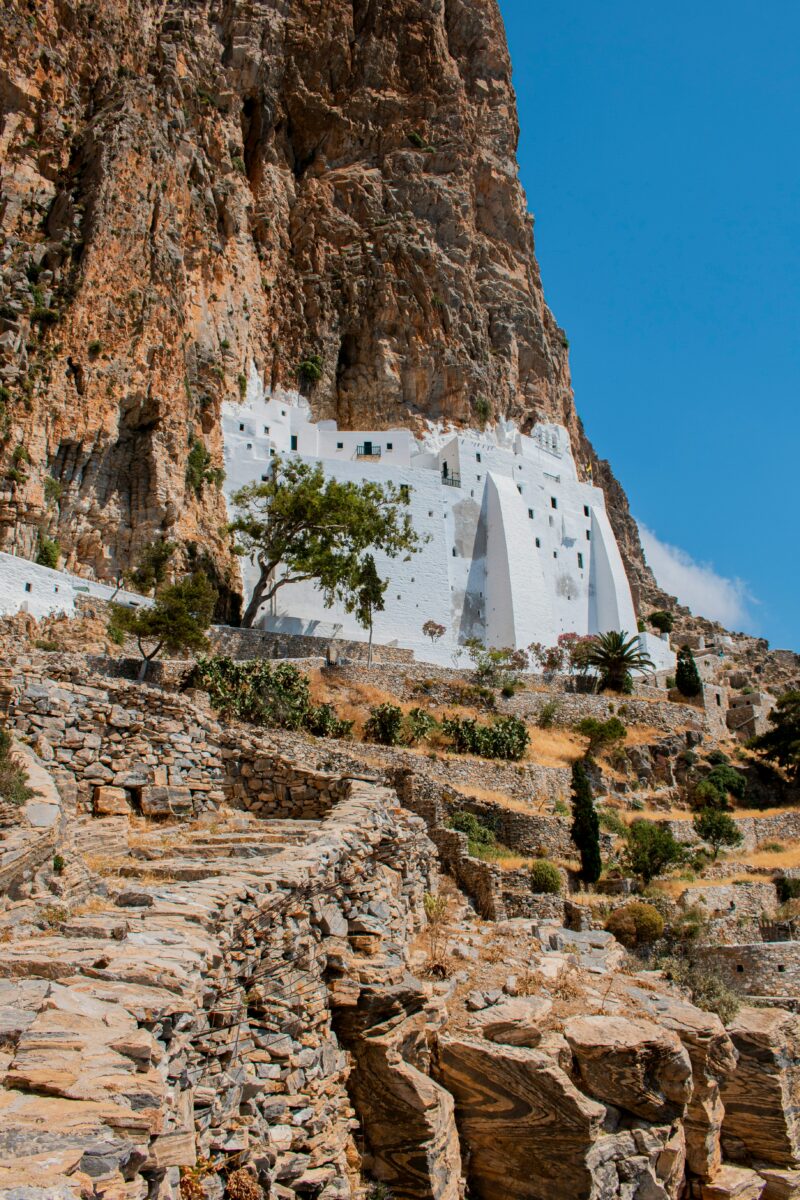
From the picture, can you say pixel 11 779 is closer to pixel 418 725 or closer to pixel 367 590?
pixel 418 725

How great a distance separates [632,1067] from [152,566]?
24.6 m

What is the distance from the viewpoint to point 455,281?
49.7 m

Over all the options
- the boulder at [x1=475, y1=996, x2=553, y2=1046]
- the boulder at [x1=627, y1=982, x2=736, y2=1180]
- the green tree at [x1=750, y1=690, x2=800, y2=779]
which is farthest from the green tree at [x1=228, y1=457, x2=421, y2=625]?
the boulder at [x1=475, y1=996, x2=553, y2=1046]

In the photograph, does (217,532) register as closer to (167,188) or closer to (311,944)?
(167,188)

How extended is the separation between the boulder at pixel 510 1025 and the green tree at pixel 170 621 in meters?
15.6

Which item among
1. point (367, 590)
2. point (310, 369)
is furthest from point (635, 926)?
point (310, 369)

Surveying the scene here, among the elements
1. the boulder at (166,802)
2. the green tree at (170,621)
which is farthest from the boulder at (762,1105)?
the green tree at (170,621)

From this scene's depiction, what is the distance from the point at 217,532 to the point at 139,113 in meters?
16.5

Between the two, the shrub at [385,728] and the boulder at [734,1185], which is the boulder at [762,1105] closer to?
the boulder at [734,1185]

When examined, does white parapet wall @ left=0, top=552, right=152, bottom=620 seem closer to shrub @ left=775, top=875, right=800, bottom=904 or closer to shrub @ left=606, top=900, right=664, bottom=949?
shrub @ left=606, top=900, right=664, bottom=949

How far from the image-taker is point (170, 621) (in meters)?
22.4

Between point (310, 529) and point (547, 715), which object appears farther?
point (310, 529)

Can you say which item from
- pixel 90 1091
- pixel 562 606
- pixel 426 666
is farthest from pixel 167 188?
pixel 90 1091

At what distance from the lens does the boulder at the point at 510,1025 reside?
251 inches
